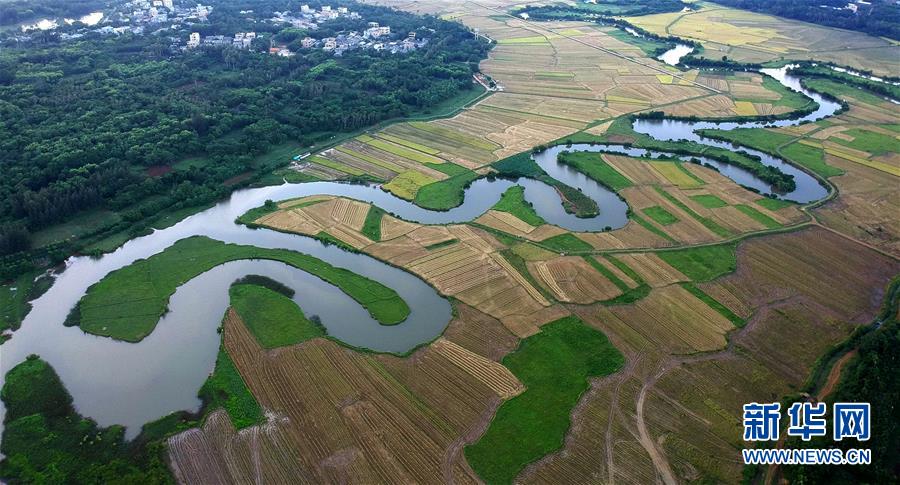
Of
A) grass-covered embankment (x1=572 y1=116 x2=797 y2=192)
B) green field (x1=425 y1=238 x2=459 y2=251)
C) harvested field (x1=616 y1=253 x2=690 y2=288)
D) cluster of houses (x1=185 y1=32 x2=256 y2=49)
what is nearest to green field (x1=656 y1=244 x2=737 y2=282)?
harvested field (x1=616 y1=253 x2=690 y2=288)

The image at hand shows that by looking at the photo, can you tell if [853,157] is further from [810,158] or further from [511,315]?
[511,315]

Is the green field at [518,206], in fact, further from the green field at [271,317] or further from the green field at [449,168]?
the green field at [271,317]

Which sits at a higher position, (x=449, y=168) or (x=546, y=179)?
(x=546, y=179)

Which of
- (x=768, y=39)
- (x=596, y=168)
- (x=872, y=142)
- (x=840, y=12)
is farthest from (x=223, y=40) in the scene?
(x=840, y=12)

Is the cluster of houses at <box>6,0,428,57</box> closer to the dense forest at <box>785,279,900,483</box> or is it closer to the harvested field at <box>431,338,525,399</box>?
the harvested field at <box>431,338,525,399</box>

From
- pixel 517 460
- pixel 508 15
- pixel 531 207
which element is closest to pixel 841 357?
pixel 517 460

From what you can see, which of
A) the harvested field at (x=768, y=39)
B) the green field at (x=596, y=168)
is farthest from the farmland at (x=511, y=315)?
the harvested field at (x=768, y=39)
